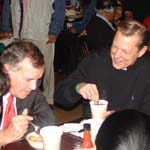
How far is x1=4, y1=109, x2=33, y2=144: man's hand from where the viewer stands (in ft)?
6.72

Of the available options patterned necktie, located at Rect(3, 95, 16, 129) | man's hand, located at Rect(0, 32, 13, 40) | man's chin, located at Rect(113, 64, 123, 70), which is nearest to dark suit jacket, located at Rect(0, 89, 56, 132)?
patterned necktie, located at Rect(3, 95, 16, 129)

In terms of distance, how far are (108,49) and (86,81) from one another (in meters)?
0.28

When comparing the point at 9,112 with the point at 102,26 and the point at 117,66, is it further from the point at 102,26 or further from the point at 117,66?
the point at 102,26

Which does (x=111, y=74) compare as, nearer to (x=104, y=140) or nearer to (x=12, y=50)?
(x=12, y=50)

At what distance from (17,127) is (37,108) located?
0.44m

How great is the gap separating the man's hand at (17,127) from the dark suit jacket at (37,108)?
335 mm

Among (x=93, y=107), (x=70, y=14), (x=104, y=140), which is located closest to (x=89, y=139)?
(x=93, y=107)

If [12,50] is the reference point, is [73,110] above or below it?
below

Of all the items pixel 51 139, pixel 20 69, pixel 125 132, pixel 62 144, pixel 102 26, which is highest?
pixel 125 132

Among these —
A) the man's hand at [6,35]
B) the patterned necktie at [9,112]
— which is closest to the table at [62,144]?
the patterned necktie at [9,112]

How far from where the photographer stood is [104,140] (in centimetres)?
113

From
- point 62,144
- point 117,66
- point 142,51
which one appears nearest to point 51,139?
point 62,144

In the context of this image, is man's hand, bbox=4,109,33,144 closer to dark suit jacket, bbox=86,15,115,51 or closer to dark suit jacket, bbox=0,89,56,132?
dark suit jacket, bbox=0,89,56,132

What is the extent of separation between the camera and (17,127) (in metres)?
2.07
